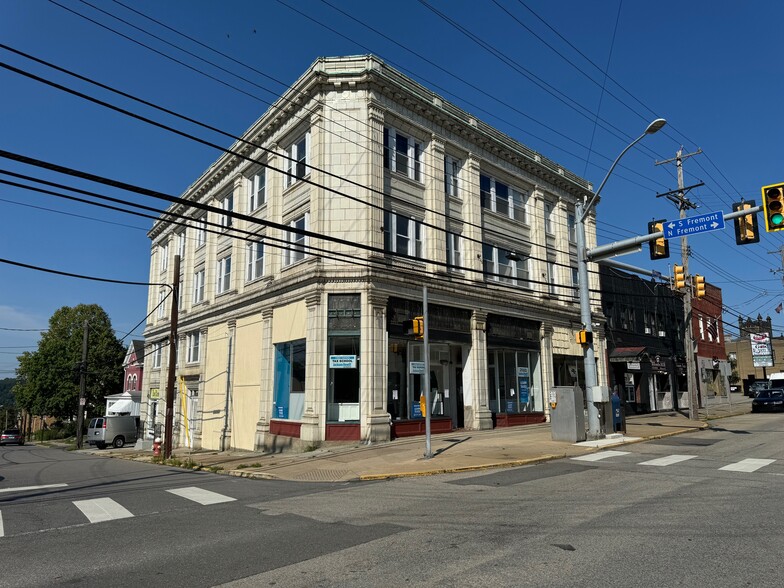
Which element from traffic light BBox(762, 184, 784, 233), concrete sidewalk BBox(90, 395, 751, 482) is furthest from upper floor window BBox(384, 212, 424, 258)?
traffic light BBox(762, 184, 784, 233)

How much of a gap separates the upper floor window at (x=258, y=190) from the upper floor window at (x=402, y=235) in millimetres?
7754

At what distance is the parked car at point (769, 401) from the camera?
108 feet

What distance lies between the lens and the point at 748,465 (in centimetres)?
1186

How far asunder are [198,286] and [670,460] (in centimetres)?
2812

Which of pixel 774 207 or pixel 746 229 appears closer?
pixel 774 207

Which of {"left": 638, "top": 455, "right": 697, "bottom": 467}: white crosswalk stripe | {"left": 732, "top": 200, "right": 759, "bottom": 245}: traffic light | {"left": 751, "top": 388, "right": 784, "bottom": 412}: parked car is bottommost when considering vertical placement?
{"left": 638, "top": 455, "right": 697, "bottom": 467}: white crosswalk stripe

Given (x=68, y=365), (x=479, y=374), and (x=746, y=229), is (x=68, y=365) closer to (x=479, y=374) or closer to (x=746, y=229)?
(x=479, y=374)

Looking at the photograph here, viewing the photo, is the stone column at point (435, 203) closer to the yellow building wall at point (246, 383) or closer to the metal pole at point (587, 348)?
the metal pole at point (587, 348)

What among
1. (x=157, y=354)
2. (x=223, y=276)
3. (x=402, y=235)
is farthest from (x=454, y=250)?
(x=157, y=354)

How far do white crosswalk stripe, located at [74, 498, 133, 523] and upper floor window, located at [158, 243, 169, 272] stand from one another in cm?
3178

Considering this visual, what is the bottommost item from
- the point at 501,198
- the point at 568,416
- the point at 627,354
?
the point at 568,416

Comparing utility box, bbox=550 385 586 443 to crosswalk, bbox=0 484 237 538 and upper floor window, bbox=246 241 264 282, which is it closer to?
crosswalk, bbox=0 484 237 538

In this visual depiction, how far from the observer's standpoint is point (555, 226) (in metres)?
31.0

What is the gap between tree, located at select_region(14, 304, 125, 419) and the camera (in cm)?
5581
